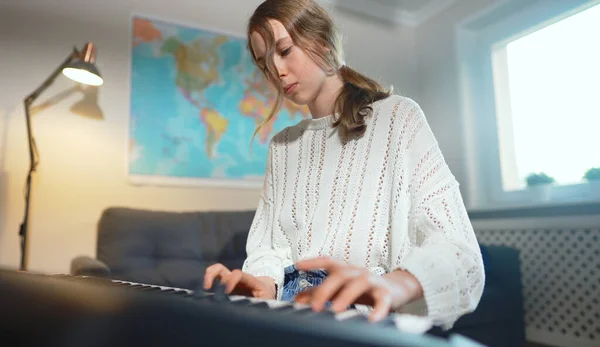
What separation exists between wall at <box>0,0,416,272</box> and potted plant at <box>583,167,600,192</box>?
1981 mm

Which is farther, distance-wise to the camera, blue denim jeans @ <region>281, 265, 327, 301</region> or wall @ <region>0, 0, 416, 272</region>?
wall @ <region>0, 0, 416, 272</region>

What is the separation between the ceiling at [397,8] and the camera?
3.05 meters

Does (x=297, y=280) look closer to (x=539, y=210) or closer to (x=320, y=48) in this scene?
(x=320, y=48)

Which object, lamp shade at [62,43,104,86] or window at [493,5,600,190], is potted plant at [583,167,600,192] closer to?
window at [493,5,600,190]

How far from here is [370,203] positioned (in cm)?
80

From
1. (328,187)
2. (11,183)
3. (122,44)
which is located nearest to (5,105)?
(11,183)

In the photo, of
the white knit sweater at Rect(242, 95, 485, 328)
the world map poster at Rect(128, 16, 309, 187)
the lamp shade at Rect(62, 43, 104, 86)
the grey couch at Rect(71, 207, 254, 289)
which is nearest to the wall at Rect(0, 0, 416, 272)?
the world map poster at Rect(128, 16, 309, 187)

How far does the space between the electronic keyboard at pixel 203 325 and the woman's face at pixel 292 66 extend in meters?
0.72

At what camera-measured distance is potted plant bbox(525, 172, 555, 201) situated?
2.32 meters

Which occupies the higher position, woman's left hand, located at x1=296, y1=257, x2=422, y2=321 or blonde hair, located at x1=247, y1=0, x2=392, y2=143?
blonde hair, located at x1=247, y1=0, x2=392, y2=143

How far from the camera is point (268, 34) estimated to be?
89 cm

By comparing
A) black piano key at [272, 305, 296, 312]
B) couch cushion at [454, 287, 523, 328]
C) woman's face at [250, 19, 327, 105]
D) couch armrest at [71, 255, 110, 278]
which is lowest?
couch cushion at [454, 287, 523, 328]

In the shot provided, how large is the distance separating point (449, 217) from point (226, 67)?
6.99ft

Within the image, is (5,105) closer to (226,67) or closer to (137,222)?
(137,222)
